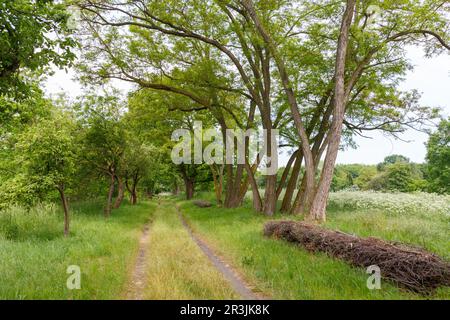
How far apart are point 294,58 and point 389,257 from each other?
10.2 meters

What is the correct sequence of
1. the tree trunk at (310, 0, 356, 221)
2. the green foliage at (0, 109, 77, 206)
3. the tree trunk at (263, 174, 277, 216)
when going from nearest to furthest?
the green foliage at (0, 109, 77, 206), the tree trunk at (310, 0, 356, 221), the tree trunk at (263, 174, 277, 216)

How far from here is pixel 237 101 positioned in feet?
69.4

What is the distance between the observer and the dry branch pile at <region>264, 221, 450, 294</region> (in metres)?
4.64

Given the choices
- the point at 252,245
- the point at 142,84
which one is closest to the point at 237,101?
the point at 142,84

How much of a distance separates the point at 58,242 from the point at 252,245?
5.26m

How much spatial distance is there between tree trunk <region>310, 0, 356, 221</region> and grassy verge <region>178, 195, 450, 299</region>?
1.03 meters

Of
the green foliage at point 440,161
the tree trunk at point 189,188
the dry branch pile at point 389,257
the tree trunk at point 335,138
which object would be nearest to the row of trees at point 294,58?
the tree trunk at point 335,138

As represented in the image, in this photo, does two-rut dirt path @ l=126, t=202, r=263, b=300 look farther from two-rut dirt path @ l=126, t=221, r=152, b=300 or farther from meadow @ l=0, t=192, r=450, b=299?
meadow @ l=0, t=192, r=450, b=299

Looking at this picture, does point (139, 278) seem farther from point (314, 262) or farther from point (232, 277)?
point (314, 262)

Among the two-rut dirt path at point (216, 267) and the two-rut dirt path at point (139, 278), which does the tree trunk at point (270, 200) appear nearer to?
the two-rut dirt path at point (216, 267)

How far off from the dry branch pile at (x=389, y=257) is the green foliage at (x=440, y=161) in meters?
41.1

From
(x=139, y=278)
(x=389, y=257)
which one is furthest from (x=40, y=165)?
(x=389, y=257)

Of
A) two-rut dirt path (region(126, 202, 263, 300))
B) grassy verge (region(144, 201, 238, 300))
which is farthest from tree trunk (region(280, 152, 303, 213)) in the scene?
grassy verge (region(144, 201, 238, 300))
